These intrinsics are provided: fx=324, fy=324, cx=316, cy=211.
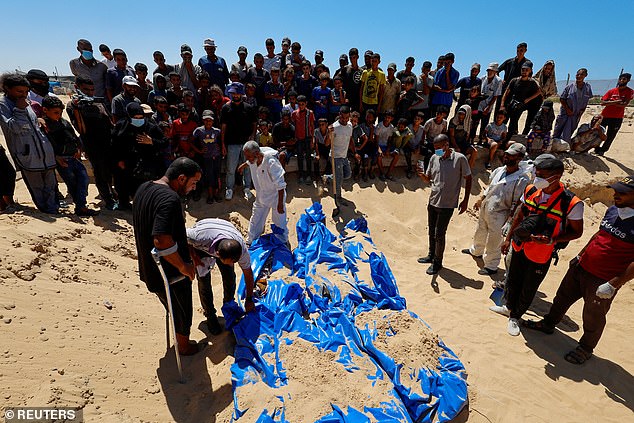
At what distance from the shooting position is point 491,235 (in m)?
4.79

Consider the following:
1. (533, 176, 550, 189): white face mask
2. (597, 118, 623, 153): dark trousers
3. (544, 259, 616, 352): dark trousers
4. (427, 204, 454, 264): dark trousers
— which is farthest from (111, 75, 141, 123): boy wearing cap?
(597, 118, 623, 153): dark trousers

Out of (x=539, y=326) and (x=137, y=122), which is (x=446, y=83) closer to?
(x=539, y=326)

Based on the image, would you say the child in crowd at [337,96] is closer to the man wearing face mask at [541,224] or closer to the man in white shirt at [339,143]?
the man in white shirt at [339,143]

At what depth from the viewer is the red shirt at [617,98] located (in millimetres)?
7812

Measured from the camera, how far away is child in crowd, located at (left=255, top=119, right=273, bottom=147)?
6254 mm

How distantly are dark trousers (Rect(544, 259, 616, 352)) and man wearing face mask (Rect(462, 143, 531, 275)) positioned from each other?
3.07 feet

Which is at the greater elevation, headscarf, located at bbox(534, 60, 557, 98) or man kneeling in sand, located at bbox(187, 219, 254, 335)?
headscarf, located at bbox(534, 60, 557, 98)

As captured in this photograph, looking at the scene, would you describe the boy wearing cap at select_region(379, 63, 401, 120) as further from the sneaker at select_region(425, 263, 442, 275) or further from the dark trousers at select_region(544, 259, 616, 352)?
the dark trousers at select_region(544, 259, 616, 352)

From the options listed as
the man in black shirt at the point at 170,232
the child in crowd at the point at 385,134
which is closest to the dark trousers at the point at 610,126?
the child in crowd at the point at 385,134

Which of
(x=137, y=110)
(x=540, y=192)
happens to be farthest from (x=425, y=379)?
(x=137, y=110)

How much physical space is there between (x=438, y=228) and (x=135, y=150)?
4.64m

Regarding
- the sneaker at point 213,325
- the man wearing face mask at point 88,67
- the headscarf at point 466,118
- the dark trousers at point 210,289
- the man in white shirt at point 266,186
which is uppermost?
the man wearing face mask at point 88,67

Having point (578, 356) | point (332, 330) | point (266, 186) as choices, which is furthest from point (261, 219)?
point (578, 356)

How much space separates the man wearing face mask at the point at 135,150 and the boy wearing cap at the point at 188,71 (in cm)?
188
